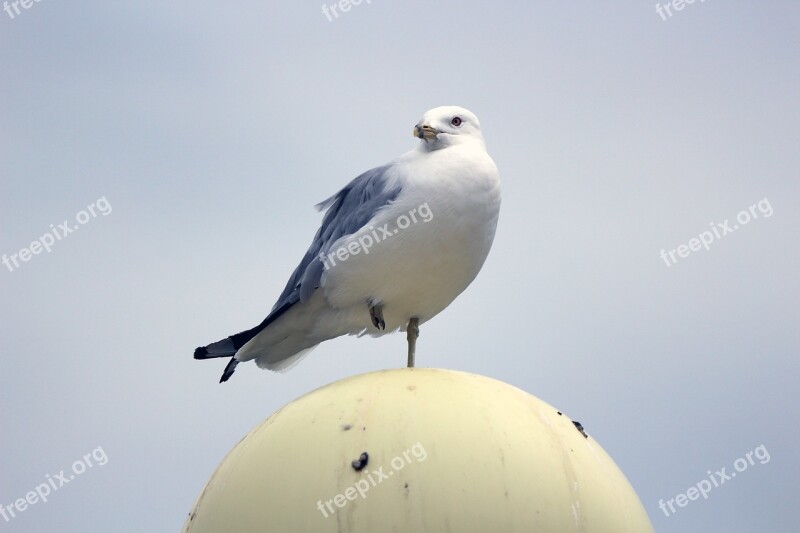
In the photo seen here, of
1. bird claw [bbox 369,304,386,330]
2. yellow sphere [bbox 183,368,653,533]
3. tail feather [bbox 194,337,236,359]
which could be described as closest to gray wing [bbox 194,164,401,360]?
tail feather [bbox 194,337,236,359]

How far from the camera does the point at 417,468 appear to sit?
651 centimetres

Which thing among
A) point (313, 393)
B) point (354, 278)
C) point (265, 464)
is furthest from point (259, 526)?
point (354, 278)

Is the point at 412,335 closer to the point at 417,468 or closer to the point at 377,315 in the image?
the point at 377,315

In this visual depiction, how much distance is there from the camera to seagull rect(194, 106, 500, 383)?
8.31m

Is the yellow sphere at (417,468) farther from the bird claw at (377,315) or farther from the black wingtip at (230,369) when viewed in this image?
the black wingtip at (230,369)

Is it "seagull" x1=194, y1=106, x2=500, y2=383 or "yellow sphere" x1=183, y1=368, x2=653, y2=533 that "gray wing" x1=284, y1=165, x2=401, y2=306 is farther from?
"yellow sphere" x1=183, y1=368, x2=653, y2=533

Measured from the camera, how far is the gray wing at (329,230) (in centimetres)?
866

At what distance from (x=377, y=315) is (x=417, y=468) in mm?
2247

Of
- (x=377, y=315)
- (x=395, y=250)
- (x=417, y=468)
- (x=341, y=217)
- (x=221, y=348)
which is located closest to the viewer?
(x=417, y=468)

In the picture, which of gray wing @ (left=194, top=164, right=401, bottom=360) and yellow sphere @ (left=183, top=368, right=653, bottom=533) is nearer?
yellow sphere @ (left=183, top=368, right=653, bottom=533)

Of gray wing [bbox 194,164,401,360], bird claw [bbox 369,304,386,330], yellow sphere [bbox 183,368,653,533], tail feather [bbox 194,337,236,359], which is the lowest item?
yellow sphere [bbox 183,368,653,533]

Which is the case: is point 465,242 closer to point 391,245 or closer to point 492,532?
point 391,245

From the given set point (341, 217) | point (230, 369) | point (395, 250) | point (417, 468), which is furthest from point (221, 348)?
point (417, 468)

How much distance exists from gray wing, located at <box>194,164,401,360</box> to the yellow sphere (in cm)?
154
